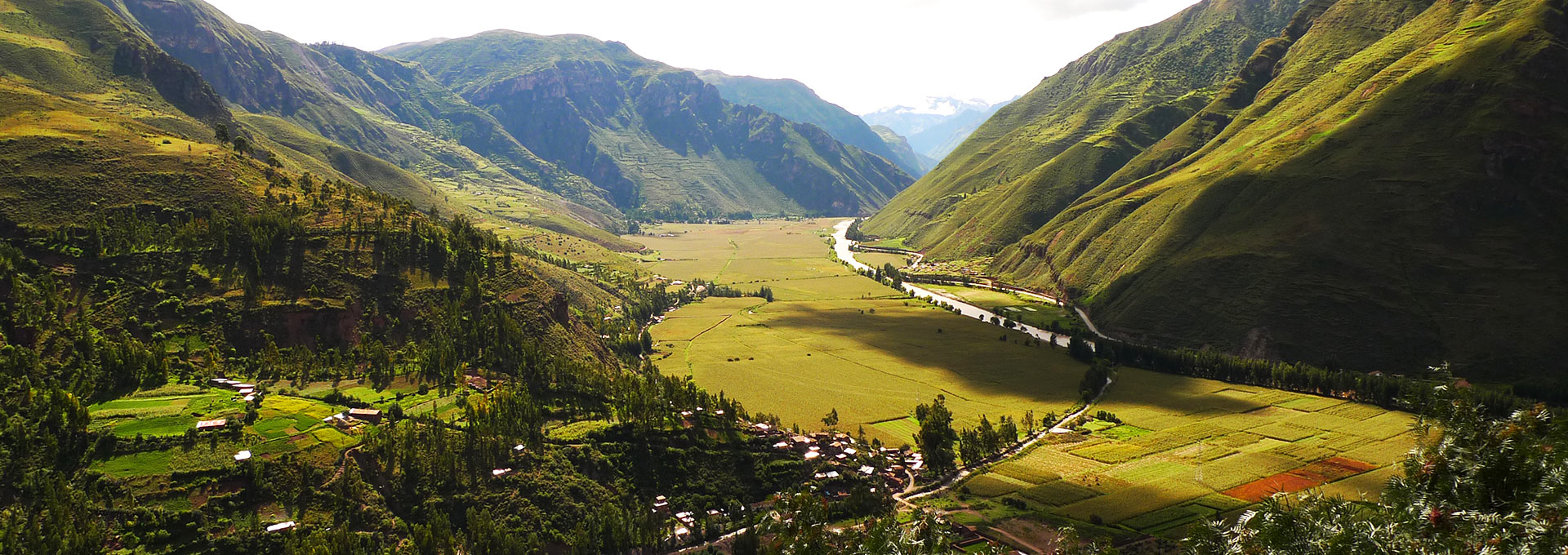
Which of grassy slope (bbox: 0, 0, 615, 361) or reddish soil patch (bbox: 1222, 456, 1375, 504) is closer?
reddish soil patch (bbox: 1222, 456, 1375, 504)

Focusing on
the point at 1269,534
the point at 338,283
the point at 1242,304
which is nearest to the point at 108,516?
the point at 338,283

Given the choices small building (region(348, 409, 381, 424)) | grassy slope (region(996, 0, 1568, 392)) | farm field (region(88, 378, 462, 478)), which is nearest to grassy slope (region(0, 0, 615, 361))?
farm field (region(88, 378, 462, 478))

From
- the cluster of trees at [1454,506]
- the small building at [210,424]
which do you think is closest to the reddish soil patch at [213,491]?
the small building at [210,424]

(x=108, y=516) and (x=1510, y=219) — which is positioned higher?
(x=1510, y=219)

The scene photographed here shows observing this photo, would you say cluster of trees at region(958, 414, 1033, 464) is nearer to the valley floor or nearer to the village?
the valley floor

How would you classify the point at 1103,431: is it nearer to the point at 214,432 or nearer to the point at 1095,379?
the point at 1095,379

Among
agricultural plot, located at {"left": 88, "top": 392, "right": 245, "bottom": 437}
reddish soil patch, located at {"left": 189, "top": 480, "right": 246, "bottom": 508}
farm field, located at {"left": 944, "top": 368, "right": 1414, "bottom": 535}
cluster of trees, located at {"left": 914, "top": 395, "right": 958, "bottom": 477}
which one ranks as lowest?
reddish soil patch, located at {"left": 189, "top": 480, "right": 246, "bottom": 508}

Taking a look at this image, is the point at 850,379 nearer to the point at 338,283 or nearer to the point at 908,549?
the point at 338,283
